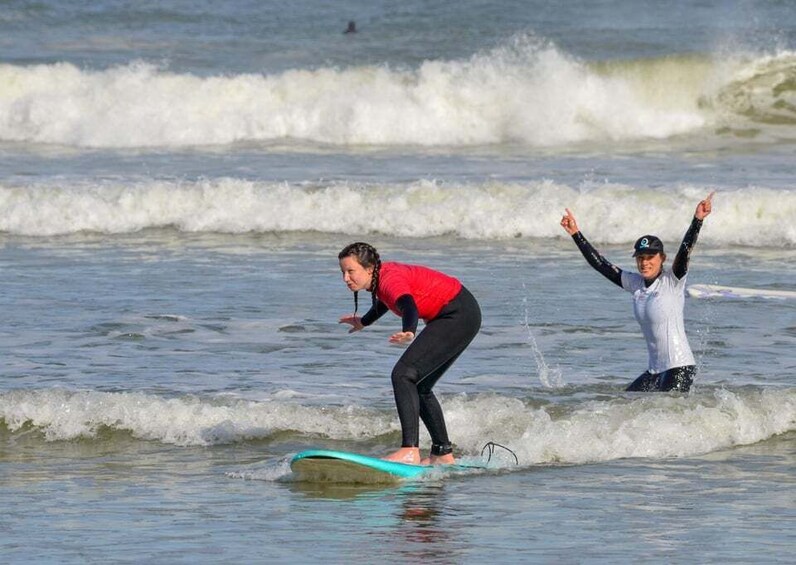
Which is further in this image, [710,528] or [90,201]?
[90,201]

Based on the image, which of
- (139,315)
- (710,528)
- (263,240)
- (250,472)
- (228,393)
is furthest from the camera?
(263,240)

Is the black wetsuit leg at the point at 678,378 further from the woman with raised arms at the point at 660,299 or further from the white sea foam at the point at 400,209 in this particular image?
the white sea foam at the point at 400,209

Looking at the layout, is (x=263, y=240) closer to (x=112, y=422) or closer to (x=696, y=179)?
(x=696, y=179)

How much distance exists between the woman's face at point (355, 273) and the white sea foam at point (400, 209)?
39.3 ft

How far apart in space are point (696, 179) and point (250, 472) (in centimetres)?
1550

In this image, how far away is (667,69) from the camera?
34.4 m

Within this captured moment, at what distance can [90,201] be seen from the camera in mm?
22547

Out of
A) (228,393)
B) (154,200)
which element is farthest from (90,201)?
(228,393)

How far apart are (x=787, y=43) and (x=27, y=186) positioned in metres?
19.3

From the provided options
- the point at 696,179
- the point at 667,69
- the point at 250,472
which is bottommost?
the point at 250,472

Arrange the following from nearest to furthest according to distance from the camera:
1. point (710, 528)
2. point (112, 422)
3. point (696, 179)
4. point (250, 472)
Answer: point (710, 528), point (250, 472), point (112, 422), point (696, 179)

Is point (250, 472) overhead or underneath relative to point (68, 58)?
underneath

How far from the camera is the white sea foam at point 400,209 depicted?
2122 cm

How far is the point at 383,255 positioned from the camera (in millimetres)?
19531
